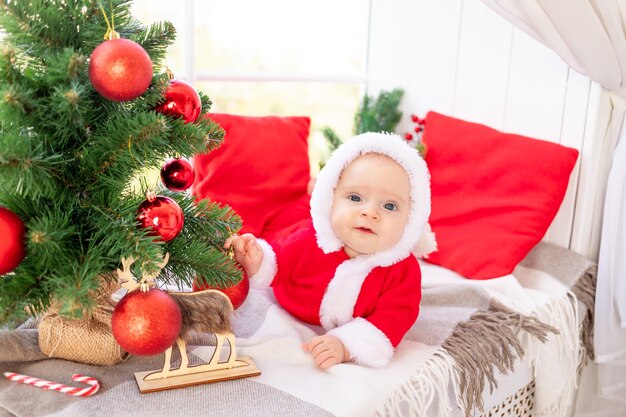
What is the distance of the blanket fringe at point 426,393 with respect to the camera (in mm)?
1070

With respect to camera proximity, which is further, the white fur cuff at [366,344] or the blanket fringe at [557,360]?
the blanket fringe at [557,360]

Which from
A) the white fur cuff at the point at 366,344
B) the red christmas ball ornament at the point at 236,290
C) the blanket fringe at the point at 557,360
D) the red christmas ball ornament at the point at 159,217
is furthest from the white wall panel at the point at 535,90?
the red christmas ball ornament at the point at 159,217

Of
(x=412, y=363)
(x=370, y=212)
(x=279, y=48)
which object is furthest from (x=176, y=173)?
(x=279, y=48)

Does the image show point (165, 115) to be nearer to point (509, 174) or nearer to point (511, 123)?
point (509, 174)

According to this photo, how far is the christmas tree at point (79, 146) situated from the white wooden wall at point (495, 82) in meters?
1.04

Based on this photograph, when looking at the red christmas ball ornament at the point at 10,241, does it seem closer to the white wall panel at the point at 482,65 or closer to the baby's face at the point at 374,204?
the baby's face at the point at 374,204

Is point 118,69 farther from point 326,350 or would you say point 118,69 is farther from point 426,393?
point 426,393

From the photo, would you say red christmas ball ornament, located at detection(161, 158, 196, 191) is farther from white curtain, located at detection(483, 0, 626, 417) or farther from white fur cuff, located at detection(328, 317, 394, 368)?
white curtain, located at detection(483, 0, 626, 417)

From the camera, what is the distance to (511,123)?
178cm

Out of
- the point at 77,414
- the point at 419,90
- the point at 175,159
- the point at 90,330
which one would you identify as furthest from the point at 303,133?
the point at 77,414

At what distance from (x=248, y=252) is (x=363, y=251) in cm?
21

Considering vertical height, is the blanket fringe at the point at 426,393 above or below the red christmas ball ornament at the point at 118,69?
below

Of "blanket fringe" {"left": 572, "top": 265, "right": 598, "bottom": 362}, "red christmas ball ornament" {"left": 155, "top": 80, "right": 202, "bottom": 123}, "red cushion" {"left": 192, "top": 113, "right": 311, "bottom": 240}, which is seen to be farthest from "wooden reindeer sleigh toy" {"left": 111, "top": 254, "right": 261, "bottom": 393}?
"blanket fringe" {"left": 572, "top": 265, "right": 598, "bottom": 362}

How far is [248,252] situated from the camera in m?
1.22
